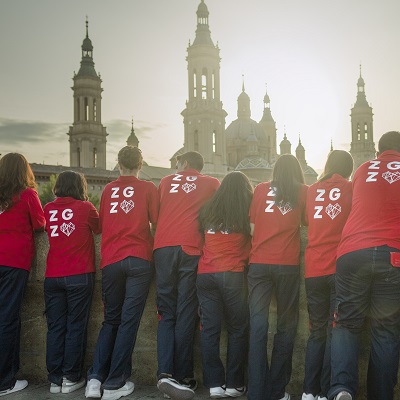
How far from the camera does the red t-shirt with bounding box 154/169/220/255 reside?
15.8 feet

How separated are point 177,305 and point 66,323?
38.9 inches

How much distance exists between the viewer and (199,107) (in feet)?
253

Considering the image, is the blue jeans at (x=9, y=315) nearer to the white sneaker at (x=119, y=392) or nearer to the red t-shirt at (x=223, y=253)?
the white sneaker at (x=119, y=392)

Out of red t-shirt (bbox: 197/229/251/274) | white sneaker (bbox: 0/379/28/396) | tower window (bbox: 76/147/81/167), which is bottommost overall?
white sneaker (bbox: 0/379/28/396)

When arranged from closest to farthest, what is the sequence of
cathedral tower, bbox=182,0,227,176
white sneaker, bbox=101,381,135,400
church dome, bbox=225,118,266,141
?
white sneaker, bbox=101,381,135,400 → cathedral tower, bbox=182,0,227,176 → church dome, bbox=225,118,266,141

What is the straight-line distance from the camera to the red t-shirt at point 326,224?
14.4 ft

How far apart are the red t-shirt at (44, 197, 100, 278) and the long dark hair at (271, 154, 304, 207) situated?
62.8 inches

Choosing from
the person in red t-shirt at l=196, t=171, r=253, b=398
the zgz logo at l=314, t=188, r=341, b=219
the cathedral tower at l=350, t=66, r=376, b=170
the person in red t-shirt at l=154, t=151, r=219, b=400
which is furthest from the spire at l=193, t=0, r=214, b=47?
the zgz logo at l=314, t=188, r=341, b=219

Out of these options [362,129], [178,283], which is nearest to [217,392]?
[178,283]

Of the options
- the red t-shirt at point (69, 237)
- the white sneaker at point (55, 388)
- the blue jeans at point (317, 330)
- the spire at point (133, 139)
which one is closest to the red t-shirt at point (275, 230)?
the blue jeans at point (317, 330)

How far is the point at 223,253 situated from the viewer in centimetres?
468

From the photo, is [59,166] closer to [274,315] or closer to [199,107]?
[199,107]

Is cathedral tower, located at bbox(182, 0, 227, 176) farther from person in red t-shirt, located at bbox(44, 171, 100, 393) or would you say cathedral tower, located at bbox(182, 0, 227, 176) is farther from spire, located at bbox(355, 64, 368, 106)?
person in red t-shirt, located at bbox(44, 171, 100, 393)

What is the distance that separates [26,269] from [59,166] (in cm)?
6474
